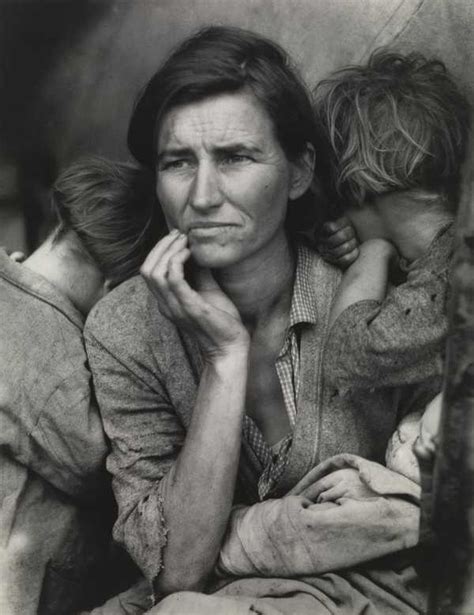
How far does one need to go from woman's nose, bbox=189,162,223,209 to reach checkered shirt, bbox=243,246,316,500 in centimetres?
34

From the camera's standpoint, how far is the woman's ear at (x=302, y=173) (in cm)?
235

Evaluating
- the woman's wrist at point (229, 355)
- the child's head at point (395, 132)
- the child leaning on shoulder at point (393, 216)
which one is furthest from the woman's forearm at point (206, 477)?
the child's head at point (395, 132)

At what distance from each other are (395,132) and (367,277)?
327 mm

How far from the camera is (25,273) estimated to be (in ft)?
8.24

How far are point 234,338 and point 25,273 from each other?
0.61 metres

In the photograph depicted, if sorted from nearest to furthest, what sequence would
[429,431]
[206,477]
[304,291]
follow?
[429,431] → [206,477] → [304,291]

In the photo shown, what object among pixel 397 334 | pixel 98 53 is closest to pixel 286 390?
pixel 397 334

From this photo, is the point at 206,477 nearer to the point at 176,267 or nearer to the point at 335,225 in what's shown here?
A: the point at 176,267

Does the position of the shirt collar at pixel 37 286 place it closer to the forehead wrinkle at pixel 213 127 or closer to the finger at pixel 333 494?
the forehead wrinkle at pixel 213 127

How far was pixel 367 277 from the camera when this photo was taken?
2.32 meters

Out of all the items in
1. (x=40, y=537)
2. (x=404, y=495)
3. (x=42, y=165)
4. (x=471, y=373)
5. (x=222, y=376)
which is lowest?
(x=40, y=537)

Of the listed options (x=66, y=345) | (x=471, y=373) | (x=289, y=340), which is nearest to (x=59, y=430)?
(x=66, y=345)

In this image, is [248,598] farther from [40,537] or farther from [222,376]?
[40,537]

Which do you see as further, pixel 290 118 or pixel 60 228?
pixel 60 228
